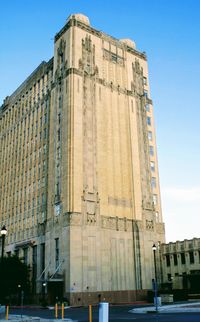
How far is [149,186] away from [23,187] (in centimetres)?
2726

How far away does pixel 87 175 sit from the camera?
61219 millimetres

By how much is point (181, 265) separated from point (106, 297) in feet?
49.3

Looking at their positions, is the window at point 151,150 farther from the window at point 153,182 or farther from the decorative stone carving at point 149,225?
the decorative stone carving at point 149,225

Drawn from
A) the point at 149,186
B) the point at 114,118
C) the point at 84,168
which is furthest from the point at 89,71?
the point at 149,186

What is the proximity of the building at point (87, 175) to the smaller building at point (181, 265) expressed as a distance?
3.43 m

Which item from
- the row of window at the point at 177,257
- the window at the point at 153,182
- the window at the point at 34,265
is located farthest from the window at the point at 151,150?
the window at the point at 34,265

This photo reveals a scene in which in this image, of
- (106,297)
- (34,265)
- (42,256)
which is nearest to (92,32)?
(42,256)

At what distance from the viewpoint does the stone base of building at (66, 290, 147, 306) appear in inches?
2060

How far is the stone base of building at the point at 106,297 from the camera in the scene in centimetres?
5231

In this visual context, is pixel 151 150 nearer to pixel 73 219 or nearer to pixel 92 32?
pixel 73 219

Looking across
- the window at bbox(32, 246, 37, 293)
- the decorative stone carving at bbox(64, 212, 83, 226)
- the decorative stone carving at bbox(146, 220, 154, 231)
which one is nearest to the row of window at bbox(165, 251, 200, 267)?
the decorative stone carving at bbox(146, 220, 154, 231)

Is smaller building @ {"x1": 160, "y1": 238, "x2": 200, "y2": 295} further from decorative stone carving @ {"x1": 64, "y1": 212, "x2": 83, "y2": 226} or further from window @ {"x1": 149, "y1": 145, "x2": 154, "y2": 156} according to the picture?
window @ {"x1": 149, "y1": 145, "x2": 154, "y2": 156}

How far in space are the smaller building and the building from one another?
3431 millimetres

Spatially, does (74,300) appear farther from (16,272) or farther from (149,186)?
(149,186)
